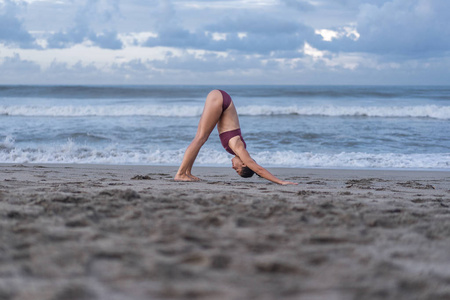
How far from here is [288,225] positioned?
2816mm

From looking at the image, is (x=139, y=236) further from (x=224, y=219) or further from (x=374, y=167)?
(x=374, y=167)

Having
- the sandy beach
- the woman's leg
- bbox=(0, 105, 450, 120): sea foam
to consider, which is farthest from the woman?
bbox=(0, 105, 450, 120): sea foam

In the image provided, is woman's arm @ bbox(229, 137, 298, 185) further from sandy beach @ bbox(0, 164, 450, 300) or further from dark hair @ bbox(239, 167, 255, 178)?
sandy beach @ bbox(0, 164, 450, 300)

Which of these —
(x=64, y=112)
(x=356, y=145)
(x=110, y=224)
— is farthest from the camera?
(x=64, y=112)

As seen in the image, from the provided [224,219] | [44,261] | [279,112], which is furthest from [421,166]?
[279,112]

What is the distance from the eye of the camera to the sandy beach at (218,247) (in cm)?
179

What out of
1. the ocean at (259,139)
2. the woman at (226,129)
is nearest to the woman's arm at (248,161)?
the woman at (226,129)

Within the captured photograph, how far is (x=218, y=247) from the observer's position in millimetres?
2307

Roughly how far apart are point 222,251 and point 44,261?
87cm

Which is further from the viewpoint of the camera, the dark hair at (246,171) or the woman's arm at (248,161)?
the dark hair at (246,171)

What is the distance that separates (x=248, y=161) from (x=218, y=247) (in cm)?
294

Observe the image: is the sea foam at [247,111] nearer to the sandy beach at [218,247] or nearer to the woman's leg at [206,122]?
the woman's leg at [206,122]

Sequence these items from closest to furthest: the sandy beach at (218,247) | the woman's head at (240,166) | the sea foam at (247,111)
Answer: the sandy beach at (218,247)
the woman's head at (240,166)
the sea foam at (247,111)

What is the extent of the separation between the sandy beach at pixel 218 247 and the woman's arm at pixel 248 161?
4.16ft
